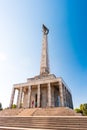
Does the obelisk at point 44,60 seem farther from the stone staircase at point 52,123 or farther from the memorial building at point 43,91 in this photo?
the stone staircase at point 52,123

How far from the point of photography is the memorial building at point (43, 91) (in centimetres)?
2182

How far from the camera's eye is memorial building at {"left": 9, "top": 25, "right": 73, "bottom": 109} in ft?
71.6

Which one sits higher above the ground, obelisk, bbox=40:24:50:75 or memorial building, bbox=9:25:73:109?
obelisk, bbox=40:24:50:75

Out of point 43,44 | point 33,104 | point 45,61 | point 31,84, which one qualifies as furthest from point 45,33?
point 33,104

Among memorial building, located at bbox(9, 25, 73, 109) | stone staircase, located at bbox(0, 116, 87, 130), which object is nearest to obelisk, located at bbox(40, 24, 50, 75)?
memorial building, located at bbox(9, 25, 73, 109)

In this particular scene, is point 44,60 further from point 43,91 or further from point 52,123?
point 52,123

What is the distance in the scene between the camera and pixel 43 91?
25.6 meters

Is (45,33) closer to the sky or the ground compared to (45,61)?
closer to the sky

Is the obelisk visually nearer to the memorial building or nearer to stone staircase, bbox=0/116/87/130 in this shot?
the memorial building

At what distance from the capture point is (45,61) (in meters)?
29.2

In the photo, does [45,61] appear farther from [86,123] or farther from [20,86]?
[86,123]

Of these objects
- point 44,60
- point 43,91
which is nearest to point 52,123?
point 43,91

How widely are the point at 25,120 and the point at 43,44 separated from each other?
84.8 feet

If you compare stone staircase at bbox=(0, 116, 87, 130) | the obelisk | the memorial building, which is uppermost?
the obelisk
